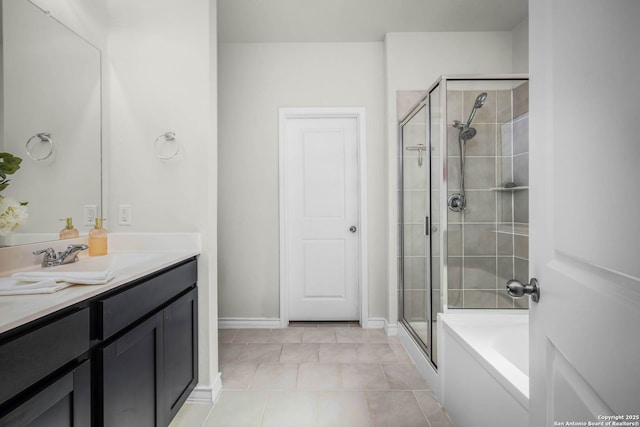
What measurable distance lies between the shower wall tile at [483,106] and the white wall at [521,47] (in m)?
1.22

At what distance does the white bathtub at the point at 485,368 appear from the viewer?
1249 mm

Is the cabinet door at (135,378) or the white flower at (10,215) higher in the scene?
the white flower at (10,215)

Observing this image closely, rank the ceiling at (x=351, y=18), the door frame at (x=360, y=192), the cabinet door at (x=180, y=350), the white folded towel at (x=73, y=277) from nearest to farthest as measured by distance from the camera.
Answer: the white folded towel at (x=73, y=277)
the cabinet door at (x=180, y=350)
the ceiling at (x=351, y=18)
the door frame at (x=360, y=192)

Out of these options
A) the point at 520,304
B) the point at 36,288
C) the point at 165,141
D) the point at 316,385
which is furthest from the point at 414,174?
the point at 36,288

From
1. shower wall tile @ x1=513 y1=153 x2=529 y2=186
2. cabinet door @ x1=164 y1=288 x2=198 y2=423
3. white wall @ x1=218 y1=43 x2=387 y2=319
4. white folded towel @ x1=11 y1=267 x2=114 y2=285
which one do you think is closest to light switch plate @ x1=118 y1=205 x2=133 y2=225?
cabinet door @ x1=164 y1=288 x2=198 y2=423

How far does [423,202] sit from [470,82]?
82cm

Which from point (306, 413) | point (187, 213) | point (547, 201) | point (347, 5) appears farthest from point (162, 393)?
point (347, 5)

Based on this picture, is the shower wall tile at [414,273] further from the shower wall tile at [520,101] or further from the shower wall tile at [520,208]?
the shower wall tile at [520,101]

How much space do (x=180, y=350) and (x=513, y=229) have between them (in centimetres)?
195

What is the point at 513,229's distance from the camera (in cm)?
199

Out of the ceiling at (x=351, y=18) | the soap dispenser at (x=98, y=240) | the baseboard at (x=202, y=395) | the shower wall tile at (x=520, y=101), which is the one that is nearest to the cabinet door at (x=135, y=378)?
the baseboard at (x=202, y=395)

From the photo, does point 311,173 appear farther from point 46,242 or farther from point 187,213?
point 46,242

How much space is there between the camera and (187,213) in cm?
194

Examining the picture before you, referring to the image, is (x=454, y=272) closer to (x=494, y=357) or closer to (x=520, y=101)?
(x=494, y=357)
